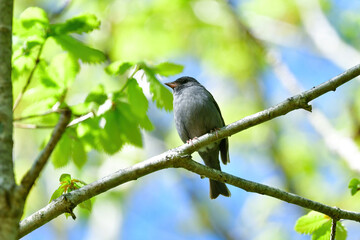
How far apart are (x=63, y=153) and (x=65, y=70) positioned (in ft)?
2.44

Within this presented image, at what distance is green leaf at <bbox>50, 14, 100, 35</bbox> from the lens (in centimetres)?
387

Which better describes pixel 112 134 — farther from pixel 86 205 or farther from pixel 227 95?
pixel 227 95

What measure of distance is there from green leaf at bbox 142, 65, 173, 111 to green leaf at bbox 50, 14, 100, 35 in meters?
0.66

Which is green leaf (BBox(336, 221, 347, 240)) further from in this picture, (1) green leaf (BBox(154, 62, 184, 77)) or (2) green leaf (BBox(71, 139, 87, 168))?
(2) green leaf (BBox(71, 139, 87, 168))

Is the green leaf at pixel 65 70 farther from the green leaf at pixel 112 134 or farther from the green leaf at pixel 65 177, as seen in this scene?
the green leaf at pixel 65 177

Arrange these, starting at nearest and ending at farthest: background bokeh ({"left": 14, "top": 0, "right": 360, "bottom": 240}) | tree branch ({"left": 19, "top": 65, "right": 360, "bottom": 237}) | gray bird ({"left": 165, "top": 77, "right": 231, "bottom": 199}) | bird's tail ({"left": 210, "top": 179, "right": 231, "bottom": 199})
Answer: tree branch ({"left": 19, "top": 65, "right": 360, "bottom": 237}) < gray bird ({"left": 165, "top": 77, "right": 231, "bottom": 199}) < bird's tail ({"left": 210, "top": 179, "right": 231, "bottom": 199}) < background bokeh ({"left": 14, "top": 0, "right": 360, "bottom": 240})

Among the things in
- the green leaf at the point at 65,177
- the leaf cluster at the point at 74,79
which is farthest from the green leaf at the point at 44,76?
the green leaf at the point at 65,177

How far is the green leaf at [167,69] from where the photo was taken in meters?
3.85

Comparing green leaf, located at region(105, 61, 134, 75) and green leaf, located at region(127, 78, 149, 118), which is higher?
green leaf, located at region(105, 61, 134, 75)

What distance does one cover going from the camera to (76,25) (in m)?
3.89

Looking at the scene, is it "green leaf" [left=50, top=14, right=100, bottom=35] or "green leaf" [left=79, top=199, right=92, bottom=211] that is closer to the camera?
"green leaf" [left=79, top=199, right=92, bottom=211]

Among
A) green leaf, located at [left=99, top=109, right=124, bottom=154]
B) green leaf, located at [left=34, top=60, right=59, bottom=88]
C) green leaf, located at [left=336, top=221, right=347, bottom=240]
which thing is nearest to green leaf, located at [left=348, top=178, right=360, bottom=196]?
green leaf, located at [left=336, top=221, right=347, bottom=240]

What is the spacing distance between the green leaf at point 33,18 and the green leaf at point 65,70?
14.3 inches

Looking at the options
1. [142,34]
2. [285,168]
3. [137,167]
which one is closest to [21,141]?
[142,34]
